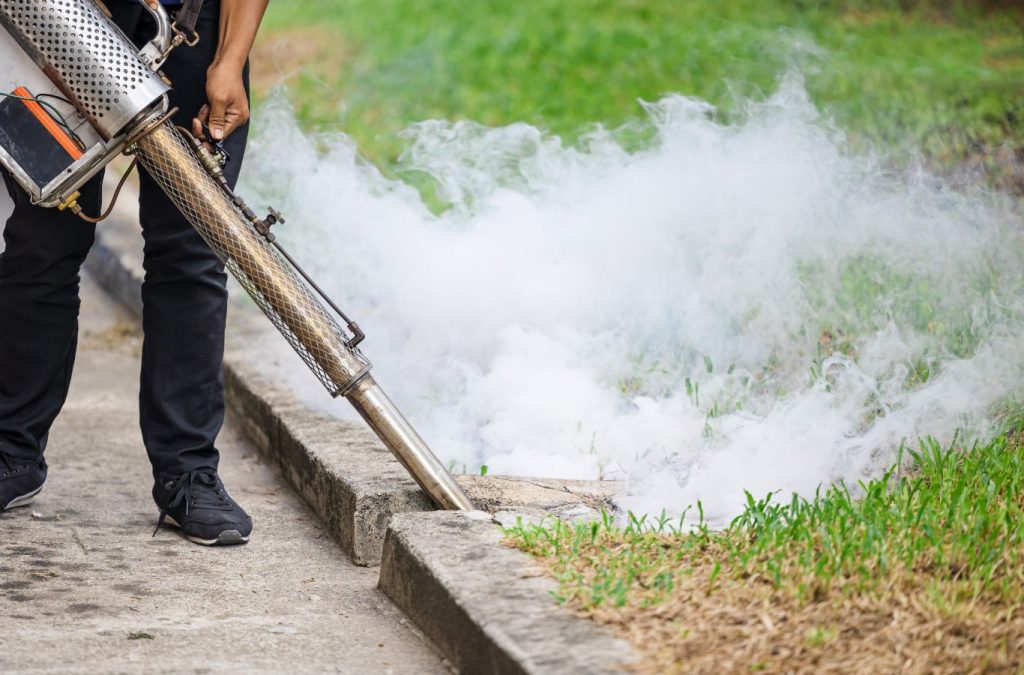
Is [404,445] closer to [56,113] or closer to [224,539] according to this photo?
[224,539]

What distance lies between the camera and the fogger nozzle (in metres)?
3.30

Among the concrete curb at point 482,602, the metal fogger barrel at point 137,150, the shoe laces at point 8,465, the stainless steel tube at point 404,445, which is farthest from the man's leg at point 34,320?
the concrete curb at point 482,602

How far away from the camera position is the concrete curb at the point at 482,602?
95.9 inches

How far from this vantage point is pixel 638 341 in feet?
15.0

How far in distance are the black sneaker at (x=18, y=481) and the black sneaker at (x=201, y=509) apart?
1.15 ft

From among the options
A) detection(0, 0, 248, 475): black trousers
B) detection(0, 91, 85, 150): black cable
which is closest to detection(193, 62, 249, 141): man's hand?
detection(0, 0, 248, 475): black trousers

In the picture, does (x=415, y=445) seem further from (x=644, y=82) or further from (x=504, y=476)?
(x=644, y=82)

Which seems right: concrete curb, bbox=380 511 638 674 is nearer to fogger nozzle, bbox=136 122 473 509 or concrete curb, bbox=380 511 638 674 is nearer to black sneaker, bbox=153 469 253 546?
fogger nozzle, bbox=136 122 473 509

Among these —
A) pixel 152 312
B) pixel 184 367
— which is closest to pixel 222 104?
pixel 152 312

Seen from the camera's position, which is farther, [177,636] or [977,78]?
[977,78]

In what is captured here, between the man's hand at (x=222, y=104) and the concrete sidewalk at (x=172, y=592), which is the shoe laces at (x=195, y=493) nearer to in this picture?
the concrete sidewalk at (x=172, y=592)

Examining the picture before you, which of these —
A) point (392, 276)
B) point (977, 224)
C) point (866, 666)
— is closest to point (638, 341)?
point (392, 276)

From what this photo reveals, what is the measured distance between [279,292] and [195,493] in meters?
0.68

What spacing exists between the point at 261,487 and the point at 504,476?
1.01m
